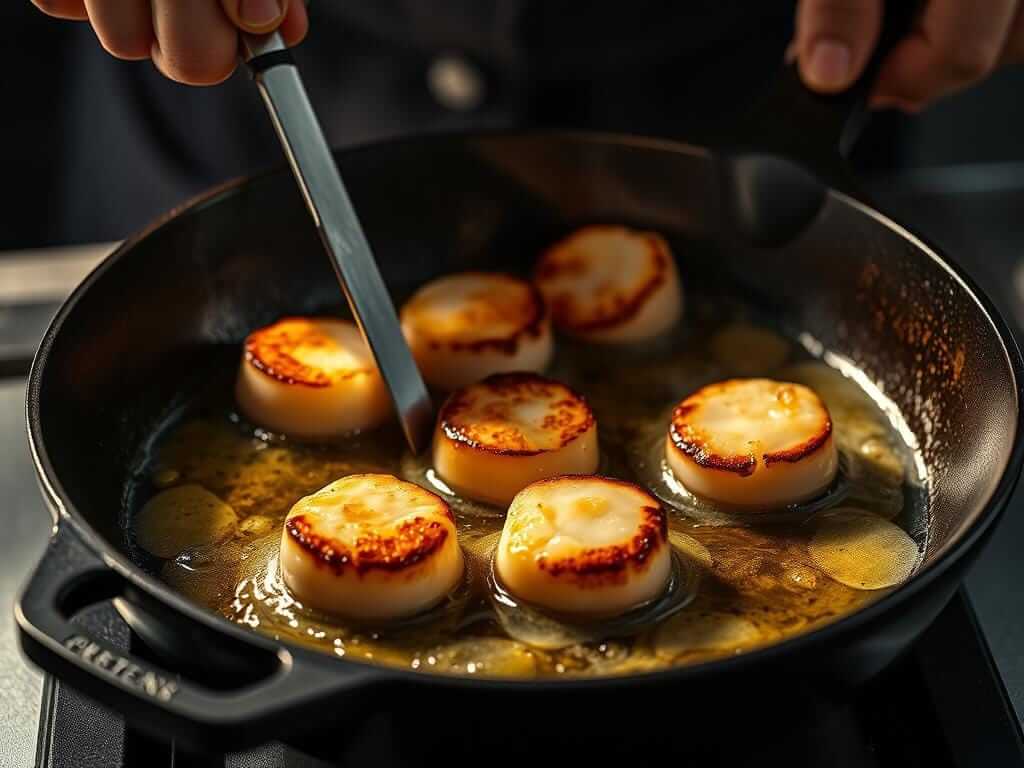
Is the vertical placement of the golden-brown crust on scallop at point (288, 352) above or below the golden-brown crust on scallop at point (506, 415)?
below

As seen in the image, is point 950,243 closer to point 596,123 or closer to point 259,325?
point 596,123

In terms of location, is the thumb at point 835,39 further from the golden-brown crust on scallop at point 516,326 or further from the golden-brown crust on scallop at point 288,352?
the golden-brown crust on scallop at point 288,352

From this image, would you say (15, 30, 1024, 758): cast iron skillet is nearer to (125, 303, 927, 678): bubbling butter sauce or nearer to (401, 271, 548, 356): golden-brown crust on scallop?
(125, 303, 927, 678): bubbling butter sauce

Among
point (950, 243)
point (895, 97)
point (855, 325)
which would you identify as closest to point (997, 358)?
point (855, 325)

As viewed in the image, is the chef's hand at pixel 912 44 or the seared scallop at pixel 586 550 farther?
the chef's hand at pixel 912 44

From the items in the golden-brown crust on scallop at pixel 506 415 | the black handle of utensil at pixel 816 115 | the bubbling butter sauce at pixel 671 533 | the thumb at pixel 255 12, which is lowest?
the bubbling butter sauce at pixel 671 533

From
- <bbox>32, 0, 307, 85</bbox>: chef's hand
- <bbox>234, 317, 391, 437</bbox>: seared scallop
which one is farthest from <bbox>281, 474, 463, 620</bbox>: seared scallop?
<bbox>32, 0, 307, 85</bbox>: chef's hand

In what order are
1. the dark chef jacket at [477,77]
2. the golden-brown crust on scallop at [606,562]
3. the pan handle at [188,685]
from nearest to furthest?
1. the pan handle at [188,685]
2. the golden-brown crust on scallop at [606,562]
3. the dark chef jacket at [477,77]

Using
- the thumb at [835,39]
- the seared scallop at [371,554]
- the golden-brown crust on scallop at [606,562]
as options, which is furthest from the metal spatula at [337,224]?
the thumb at [835,39]
